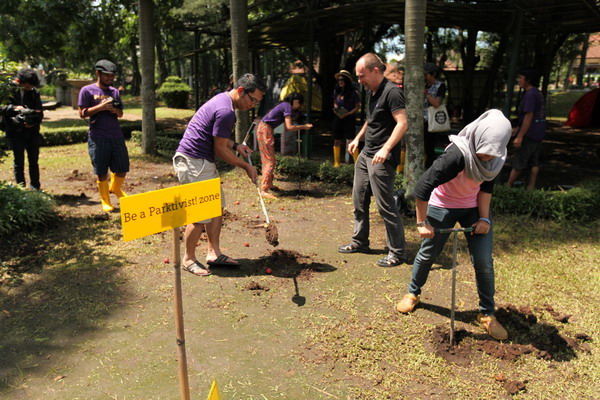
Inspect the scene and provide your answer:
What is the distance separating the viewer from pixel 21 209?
5.66m

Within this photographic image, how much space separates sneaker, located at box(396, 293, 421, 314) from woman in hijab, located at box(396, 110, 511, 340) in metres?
0.02

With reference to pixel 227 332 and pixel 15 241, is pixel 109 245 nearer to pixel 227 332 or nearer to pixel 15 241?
pixel 15 241

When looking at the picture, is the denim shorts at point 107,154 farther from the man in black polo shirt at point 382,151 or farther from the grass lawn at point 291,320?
the man in black polo shirt at point 382,151

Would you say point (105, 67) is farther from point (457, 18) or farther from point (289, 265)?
point (457, 18)

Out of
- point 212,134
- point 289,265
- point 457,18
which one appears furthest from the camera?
point 457,18

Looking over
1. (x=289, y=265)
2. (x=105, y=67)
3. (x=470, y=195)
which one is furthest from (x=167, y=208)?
(x=105, y=67)

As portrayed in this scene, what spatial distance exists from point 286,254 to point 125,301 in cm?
181

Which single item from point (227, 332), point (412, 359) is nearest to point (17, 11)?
point (227, 332)

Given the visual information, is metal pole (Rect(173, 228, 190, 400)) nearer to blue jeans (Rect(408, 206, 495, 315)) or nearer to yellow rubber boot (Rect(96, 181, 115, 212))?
blue jeans (Rect(408, 206, 495, 315))

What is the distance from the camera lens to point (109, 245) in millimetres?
5551

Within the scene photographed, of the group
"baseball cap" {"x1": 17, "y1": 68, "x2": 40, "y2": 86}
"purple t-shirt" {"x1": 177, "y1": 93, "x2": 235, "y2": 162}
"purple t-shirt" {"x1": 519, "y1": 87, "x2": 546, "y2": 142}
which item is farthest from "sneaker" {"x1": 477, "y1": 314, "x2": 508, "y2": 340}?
"baseball cap" {"x1": 17, "y1": 68, "x2": 40, "y2": 86}

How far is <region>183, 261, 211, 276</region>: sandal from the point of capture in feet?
15.4

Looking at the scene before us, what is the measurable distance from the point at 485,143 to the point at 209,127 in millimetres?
2516

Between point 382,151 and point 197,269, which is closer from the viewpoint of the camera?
point 382,151
